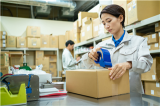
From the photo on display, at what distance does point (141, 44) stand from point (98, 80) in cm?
60

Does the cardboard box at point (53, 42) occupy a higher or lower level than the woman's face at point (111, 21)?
higher

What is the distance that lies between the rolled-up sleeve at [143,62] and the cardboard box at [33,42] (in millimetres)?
4122

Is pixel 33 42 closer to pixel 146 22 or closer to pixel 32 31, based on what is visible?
pixel 32 31

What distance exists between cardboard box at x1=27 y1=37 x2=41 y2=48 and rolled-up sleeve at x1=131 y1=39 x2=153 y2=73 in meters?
4.12

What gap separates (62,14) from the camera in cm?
588

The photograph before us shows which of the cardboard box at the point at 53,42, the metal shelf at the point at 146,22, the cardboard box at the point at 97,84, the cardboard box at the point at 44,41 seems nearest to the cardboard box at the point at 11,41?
the cardboard box at the point at 44,41

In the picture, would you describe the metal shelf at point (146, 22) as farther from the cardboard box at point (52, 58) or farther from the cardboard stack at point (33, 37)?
the cardboard box at point (52, 58)

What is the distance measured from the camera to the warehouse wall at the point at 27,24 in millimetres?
5145

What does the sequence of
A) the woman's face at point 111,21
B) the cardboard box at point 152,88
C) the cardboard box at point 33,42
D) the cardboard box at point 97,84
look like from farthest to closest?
1. the cardboard box at point 33,42
2. the cardboard box at point 152,88
3. the woman's face at point 111,21
4. the cardboard box at point 97,84

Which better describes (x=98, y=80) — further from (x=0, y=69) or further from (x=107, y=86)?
(x=0, y=69)

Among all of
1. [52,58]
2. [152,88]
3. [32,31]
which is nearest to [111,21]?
[152,88]

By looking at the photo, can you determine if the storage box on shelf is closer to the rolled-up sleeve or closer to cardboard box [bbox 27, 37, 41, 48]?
cardboard box [bbox 27, 37, 41, 48]

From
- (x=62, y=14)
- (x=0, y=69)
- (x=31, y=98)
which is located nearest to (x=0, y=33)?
(x=0, y=69)

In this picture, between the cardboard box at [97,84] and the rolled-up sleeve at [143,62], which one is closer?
the cardboard box at [97,84]
